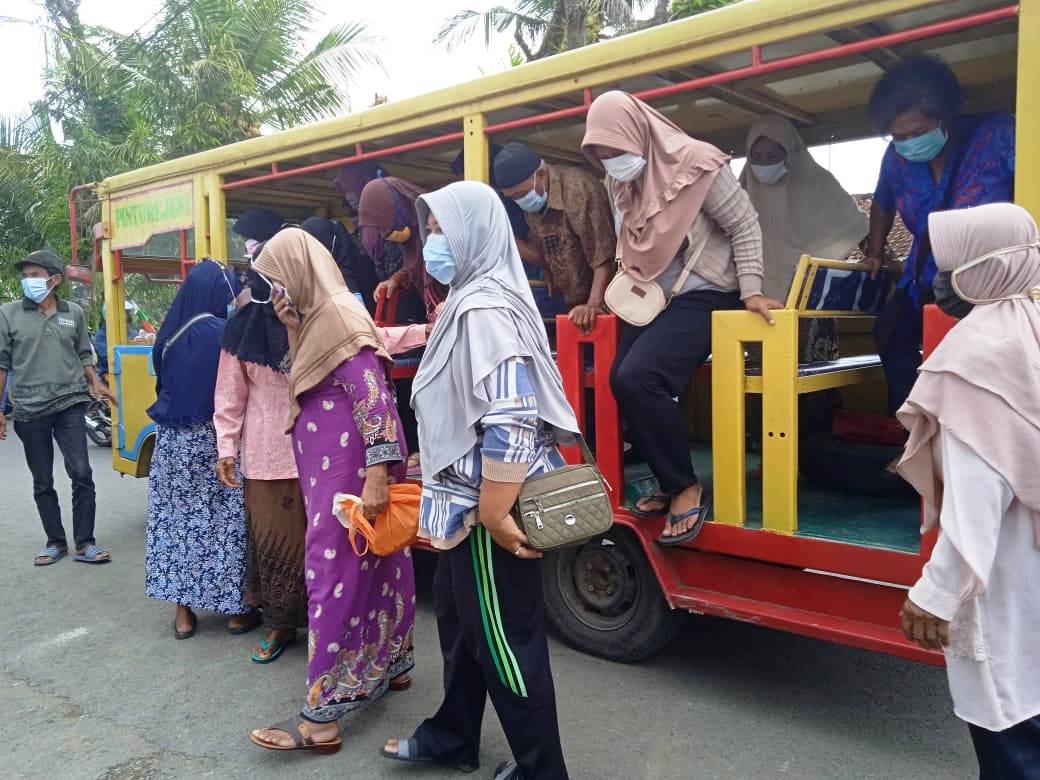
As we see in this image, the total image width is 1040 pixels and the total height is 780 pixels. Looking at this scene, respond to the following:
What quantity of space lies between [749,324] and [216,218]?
340cm

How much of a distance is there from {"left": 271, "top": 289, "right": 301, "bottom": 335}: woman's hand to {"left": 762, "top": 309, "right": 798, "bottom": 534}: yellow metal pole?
5.23 feet

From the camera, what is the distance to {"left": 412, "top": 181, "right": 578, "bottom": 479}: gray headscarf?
2111 mm

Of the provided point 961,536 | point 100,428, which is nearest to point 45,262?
point 961,536

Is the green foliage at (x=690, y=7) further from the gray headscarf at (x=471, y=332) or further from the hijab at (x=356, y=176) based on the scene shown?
the gray headscarf at (x=471, y=332)

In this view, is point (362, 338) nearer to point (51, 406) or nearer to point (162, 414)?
point (162, 414)

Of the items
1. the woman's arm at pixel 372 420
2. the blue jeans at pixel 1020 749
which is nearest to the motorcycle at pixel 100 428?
the woman's arm at pixel 372 420

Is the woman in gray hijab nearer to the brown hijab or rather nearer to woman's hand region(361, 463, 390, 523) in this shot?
woman's hand region(361, 463, 390, 523)

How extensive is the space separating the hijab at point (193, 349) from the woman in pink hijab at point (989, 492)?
2946 mm

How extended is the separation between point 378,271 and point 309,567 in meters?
2.29

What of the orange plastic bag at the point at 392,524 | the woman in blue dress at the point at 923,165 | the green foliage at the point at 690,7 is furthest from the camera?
the green foliage at the point at 690,7

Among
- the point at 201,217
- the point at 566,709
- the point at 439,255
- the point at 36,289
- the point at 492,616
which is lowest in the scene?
the point at 566,709

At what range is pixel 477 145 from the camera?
12.1 feet

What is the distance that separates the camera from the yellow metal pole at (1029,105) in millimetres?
2420

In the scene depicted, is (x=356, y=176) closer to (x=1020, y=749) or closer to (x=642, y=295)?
(x=642, y=295)
